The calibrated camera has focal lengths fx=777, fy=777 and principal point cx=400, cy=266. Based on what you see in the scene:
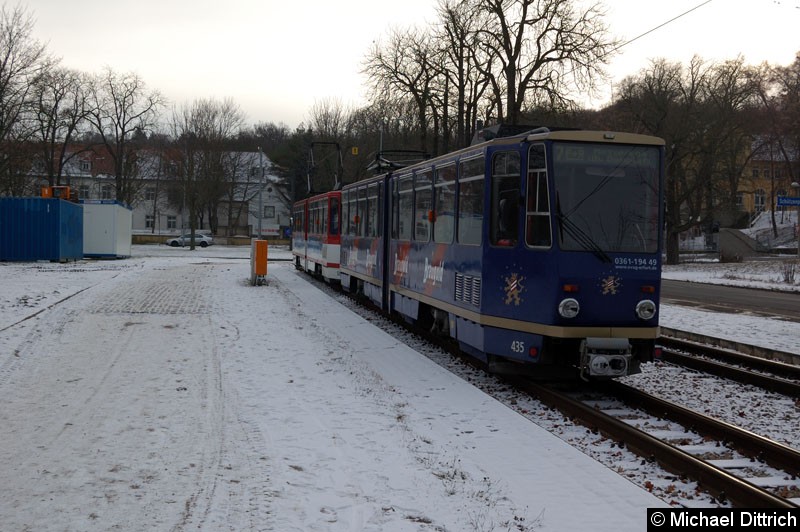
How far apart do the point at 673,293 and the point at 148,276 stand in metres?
17.8

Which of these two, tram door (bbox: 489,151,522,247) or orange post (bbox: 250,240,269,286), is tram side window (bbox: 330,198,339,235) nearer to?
orange post (bbox: 250,240,269,286)

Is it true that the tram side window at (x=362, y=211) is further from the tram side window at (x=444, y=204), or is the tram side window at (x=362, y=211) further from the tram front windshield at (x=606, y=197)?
the tram front windshield at (x=606, y=197)

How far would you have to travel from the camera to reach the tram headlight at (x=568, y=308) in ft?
27.6

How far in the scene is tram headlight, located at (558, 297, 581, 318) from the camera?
841 centimetres

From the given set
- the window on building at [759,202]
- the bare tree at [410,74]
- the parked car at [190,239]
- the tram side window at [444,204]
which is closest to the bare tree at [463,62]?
the bare tree at [410,74]

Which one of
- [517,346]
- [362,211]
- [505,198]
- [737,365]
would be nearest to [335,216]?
[362,211]

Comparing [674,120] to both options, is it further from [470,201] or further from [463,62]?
[470,201]

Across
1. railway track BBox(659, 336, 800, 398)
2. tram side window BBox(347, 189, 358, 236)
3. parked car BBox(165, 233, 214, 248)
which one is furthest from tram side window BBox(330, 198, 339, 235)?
parked car BBox(165, 233, 214, 248)

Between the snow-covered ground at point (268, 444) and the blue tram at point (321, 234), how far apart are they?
9.70 metres

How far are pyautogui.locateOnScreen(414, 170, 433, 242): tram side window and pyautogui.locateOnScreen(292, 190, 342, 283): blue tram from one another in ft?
30.5

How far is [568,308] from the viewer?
8.43m

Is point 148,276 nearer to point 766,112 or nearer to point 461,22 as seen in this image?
point 461,22

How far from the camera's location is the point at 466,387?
928 cm

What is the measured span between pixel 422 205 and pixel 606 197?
4.24 m
